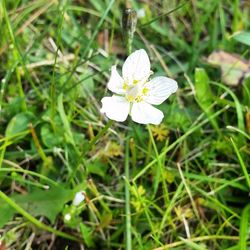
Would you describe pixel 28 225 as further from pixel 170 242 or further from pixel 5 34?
pixel 5 34

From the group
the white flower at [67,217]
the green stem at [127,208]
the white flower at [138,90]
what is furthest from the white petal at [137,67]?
Answer: the white flower at [67,217]

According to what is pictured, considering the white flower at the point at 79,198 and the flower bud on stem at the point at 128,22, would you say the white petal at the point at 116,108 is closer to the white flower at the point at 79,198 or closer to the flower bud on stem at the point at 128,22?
the flower bud on stem at the point at 128,22

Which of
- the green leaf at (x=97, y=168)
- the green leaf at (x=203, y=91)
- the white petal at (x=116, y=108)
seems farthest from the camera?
the green leaf at (x=203, y=91)

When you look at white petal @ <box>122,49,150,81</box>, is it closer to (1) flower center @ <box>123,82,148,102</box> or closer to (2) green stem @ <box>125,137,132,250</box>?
(1) flower center @ <box>123,82,148,102</box>

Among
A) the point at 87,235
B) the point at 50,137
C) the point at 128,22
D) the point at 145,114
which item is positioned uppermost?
the point at 128,22

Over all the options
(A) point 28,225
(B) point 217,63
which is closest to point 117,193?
(A) point 28,225

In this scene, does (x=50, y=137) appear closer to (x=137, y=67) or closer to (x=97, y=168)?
(x=97, y=168)

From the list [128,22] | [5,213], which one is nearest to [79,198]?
[5,213]
